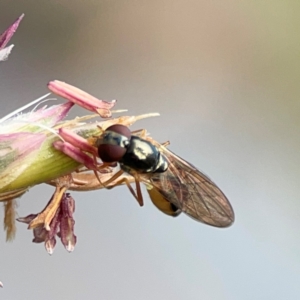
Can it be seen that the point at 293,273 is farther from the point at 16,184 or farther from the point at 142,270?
the point at 16,184

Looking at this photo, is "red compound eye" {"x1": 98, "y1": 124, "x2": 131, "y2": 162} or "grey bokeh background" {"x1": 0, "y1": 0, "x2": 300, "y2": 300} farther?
"grey bokeh background" {"x1": 0, "y1": 0, "x2": 300, "y2": 300}

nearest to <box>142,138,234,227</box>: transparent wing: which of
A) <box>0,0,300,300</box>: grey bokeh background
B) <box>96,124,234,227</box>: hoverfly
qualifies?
<box>96,124,234,227</box>: hoverfly

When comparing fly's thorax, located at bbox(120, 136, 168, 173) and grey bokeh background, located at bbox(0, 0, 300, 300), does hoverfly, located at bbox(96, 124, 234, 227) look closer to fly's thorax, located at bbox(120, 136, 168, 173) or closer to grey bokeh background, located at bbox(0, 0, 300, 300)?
fly's thorax, located at bbox(120, 136, 168, 173)

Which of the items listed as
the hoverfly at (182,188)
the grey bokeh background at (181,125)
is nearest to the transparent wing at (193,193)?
the hoverfly at (182,188)

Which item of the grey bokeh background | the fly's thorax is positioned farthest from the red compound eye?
the grey bokeh background

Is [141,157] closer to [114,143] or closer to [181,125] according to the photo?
[114,143]
